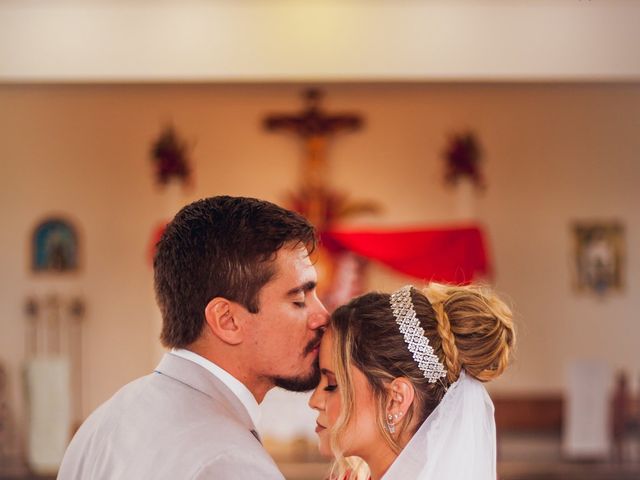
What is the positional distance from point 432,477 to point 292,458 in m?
5.83

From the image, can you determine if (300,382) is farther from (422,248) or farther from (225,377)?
(422,248)

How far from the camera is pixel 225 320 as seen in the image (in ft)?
7.43

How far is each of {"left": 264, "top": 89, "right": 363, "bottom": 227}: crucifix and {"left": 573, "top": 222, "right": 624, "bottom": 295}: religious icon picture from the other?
206 centimetres

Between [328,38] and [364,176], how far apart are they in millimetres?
2299

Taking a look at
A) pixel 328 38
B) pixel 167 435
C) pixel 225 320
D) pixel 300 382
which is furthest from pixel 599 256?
pixel 167 435

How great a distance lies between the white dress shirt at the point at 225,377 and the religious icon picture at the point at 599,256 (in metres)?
6.67

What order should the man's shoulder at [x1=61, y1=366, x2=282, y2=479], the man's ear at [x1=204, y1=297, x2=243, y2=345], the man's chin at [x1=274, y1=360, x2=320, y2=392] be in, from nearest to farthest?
the man's shoulder at [x1=61, y1=366, x2=282, y2=479] → the man's ear at [x1=204, y1=297, x2=243, y2=345] → the man's chin at [x1=274, y1=360, x2=320, y2=392]

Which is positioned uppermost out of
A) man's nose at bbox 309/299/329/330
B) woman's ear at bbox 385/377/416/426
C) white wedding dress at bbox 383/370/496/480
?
man's nose at bbox 309/299/329/330

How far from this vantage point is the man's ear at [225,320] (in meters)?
2.24

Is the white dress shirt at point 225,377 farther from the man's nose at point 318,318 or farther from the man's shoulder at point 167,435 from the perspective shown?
the man's nose at point 318,318

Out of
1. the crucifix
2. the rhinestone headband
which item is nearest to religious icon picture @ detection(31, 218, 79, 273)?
the crucifix

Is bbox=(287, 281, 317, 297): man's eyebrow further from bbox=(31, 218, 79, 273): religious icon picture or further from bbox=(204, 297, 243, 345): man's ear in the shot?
bbox=(31, 218, 79, 273): religious icon picture

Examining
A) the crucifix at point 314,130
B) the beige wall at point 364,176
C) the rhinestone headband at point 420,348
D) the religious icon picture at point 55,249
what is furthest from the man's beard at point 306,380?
the religious icon picture at point 55,249

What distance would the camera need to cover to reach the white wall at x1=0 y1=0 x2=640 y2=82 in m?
6.47
